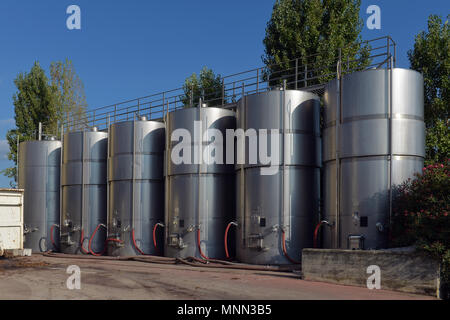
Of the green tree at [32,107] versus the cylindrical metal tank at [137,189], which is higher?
the green tree at [32,107]

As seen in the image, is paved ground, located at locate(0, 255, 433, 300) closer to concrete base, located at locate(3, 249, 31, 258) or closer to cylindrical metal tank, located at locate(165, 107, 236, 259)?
cylindrical metal tank, located at locate(165, 107, 236, 259)

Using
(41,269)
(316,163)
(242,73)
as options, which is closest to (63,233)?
(41,269)

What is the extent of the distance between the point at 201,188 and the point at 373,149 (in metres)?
7.65

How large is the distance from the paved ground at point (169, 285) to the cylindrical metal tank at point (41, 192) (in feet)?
31.9

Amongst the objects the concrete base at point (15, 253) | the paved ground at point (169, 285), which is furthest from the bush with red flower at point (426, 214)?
the concrete base at point (15, 253)

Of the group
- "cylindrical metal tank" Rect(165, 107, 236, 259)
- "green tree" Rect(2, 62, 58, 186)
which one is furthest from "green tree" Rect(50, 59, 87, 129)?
"cylindrical metal tank" Rect(165, 107, 236, 259)

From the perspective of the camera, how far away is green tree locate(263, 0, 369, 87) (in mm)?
33531

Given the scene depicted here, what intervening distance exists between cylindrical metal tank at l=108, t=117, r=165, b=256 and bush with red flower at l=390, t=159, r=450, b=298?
12.0 meters

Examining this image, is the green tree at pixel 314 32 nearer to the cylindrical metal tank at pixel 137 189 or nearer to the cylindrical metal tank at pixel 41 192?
the cylindrical metal tank at pixel 137 189

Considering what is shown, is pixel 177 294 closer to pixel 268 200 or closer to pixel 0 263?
pixel 268 200

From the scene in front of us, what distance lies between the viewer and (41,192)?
28.7m

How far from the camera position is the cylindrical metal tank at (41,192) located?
2833 centimetres

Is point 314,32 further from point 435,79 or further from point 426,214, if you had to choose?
point 426,214

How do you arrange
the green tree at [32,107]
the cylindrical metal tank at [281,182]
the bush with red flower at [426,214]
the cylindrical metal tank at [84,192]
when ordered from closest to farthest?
the bush with red flower at [426,214] → the cylindrical metal tank at [281,182] → the cylindrical metal tank at [84,192] → the green tree at [32,107]
